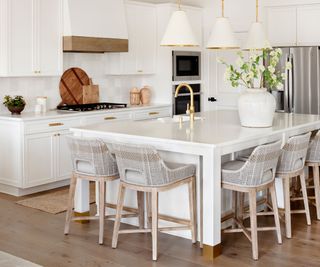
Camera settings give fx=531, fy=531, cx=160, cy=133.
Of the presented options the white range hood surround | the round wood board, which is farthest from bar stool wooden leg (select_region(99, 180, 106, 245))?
the round wood board

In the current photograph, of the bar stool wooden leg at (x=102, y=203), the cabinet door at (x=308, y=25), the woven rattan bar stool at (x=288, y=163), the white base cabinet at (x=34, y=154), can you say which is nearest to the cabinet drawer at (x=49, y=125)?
the white base cabinet at (x=34, y=154)

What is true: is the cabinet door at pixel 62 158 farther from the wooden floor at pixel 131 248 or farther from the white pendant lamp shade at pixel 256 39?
the white pendant lamp shade at pixel 256 39

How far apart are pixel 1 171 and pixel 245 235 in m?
2.96

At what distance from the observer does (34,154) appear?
5.88 metres

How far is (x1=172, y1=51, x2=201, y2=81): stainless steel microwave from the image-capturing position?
25.6 feet

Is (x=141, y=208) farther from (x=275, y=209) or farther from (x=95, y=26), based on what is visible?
(x=95, y=26)

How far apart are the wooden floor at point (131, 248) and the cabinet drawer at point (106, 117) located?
184 centimetres

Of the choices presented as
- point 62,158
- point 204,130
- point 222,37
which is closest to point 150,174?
point 204,130

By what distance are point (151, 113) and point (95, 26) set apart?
1.51 meters

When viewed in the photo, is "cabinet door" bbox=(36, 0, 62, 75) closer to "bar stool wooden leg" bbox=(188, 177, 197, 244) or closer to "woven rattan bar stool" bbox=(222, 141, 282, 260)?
"bar stool wooden leg" bbox=(188, 177, 197, 244)

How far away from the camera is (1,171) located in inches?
236

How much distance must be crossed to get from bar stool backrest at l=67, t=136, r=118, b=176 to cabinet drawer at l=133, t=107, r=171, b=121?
9.39ft

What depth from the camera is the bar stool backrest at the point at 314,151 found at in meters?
4.94

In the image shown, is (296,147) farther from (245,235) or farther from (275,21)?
(275,21)
